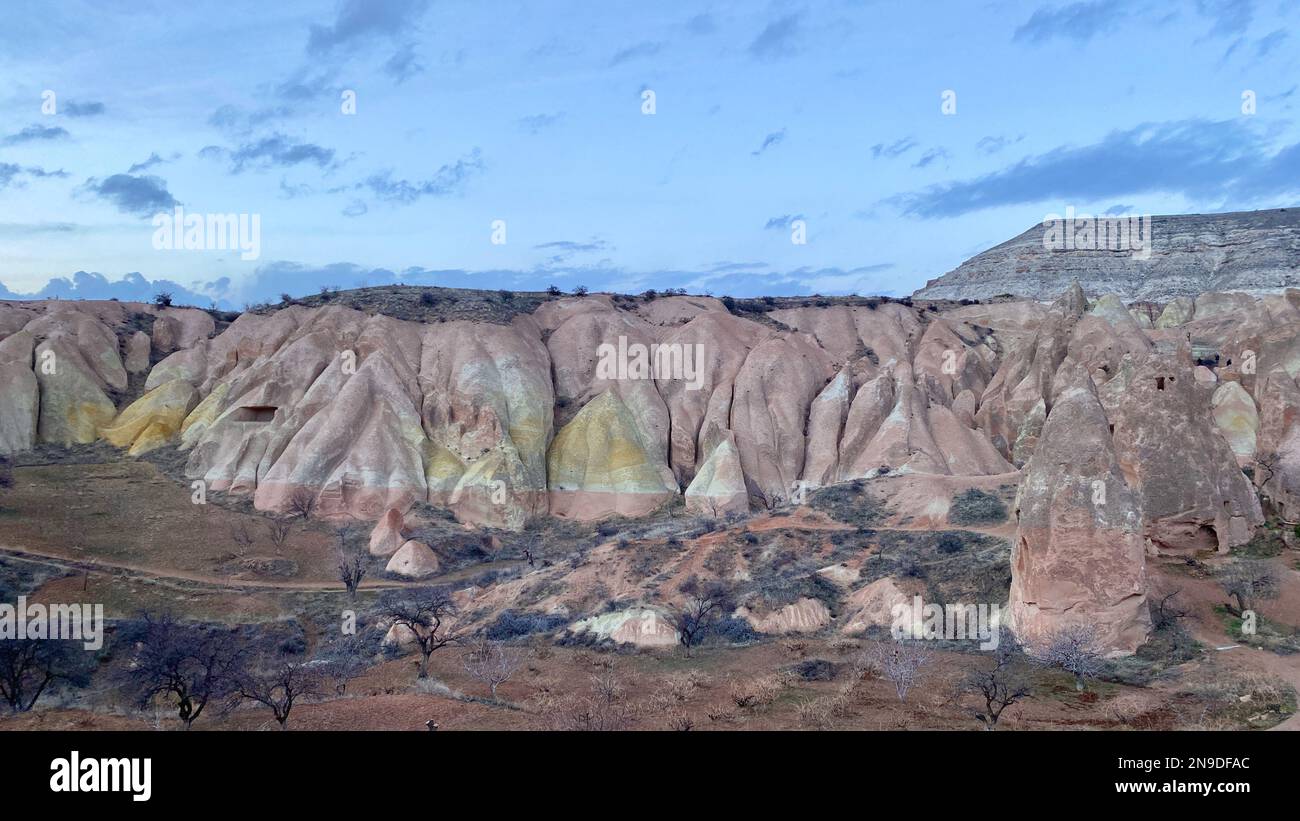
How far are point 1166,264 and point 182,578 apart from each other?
84421 millimetres

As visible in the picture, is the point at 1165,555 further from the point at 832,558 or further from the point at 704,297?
the point at 704,297

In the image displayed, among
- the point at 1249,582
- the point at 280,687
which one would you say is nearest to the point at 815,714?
the point at 280,687

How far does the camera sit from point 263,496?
39.5 metres

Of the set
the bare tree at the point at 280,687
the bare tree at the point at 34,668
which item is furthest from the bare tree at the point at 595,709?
the bare tree at the point at 34,668

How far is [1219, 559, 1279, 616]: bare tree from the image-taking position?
19297 mm

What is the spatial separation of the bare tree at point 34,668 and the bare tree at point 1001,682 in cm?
1747

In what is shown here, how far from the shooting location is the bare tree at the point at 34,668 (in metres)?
17.2

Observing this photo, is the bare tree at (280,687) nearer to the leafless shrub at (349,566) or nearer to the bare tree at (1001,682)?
the leafless shrub at (349,566)

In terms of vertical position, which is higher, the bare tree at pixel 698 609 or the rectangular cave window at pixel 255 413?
the rectangular cave window at pixel 255 413

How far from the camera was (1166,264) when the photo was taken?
8175cm

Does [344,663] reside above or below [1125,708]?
below

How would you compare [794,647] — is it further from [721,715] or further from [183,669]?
[183,669]

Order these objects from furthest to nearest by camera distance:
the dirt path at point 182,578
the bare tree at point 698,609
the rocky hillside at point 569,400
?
the rocky hillside at point 569,400 → the dirt path at point 182,578 → the bare tree at point 698,609

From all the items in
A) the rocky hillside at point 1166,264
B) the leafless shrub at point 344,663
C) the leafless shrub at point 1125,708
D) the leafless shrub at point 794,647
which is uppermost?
the rocky hillside at point 1166,264
